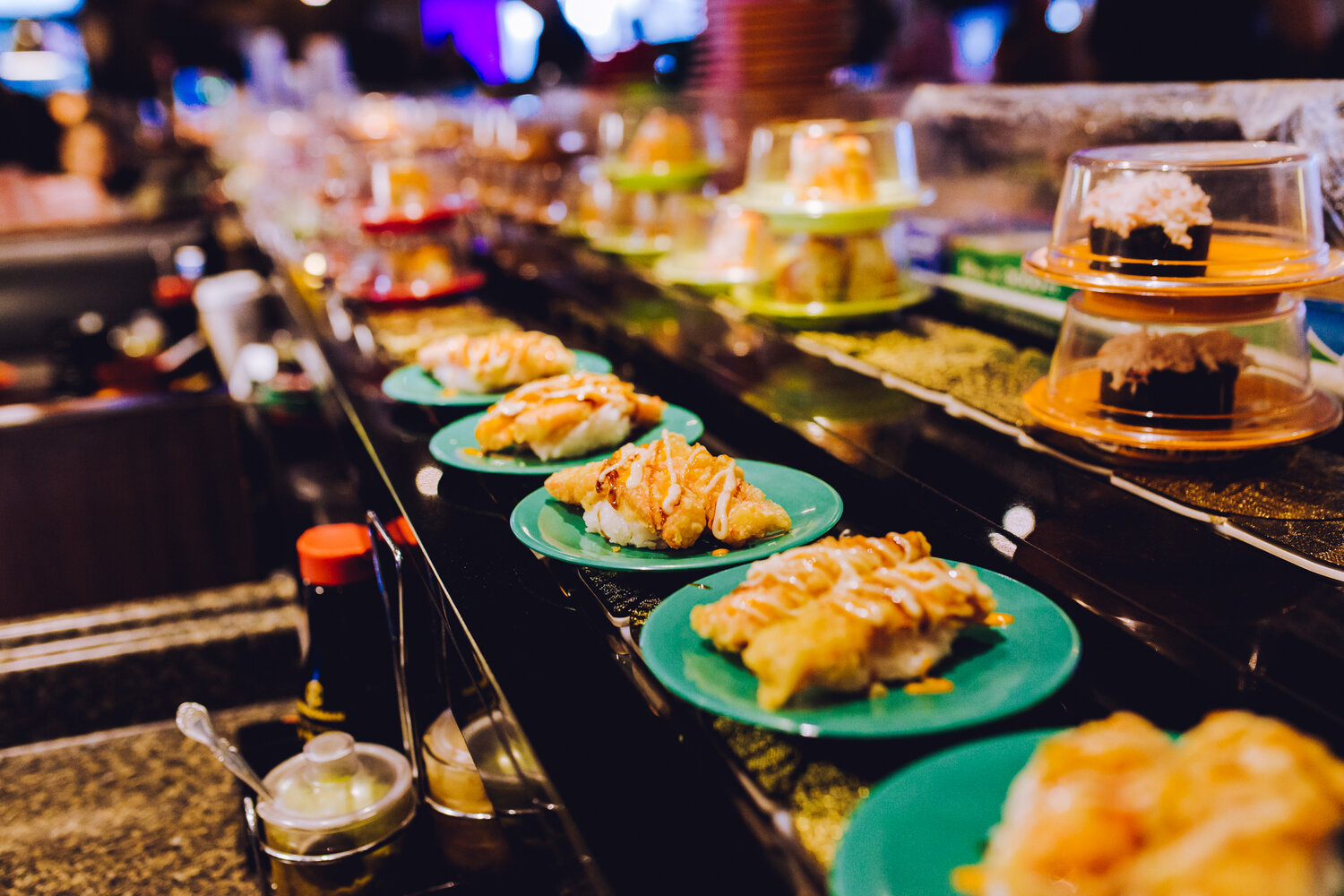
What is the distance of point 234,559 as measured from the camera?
4.29 meters

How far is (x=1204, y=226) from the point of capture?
4.48ft

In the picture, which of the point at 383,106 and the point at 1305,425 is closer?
the point at 1305,425

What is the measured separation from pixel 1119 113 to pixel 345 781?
1.83 m

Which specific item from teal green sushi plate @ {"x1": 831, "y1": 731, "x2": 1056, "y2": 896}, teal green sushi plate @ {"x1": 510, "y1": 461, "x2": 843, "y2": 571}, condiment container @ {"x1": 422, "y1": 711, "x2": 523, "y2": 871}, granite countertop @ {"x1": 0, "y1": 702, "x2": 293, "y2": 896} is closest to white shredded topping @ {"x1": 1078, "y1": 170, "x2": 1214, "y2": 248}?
teal green sushi plate @ {"x1": 510, "y1": 461, "x2": 843, "y2": 571}

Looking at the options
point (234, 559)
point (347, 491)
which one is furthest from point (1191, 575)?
point (234, 559)

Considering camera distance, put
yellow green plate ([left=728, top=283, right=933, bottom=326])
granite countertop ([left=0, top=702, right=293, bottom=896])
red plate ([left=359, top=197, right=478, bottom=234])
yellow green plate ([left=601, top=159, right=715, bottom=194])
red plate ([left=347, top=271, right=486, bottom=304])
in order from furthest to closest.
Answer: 1. yellow green plate ([left=601, top=159, right=715, bottom=194])
2. red plate ([left=359, top=197, right=478, bottom=234])
3. red plate ([left=347, top=271, right=486, bottom=304])
4. yellow green plate ([left=728, top=283, right=933, bottom=326])
5. granite countertop ([left=0, top=702, right=293, bottom=896])

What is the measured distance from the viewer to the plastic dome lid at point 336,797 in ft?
4.79

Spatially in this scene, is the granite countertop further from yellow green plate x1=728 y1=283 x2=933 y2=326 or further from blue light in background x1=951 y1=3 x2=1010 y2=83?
blue light in background x1=951 y1=3 x2=1010 y2=83

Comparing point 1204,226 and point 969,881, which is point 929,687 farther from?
point 1204,226

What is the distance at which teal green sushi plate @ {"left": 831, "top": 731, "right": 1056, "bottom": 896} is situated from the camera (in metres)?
0.67

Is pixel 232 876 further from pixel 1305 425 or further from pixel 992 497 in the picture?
pixel 1305 425

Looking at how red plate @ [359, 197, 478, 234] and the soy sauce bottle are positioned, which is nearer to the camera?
the soy sauce bottle

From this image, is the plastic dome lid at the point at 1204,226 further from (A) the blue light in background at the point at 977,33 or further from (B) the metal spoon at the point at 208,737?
(A) the blue light in background at the point at 977,33

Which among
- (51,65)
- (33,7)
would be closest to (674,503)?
(33,7)
